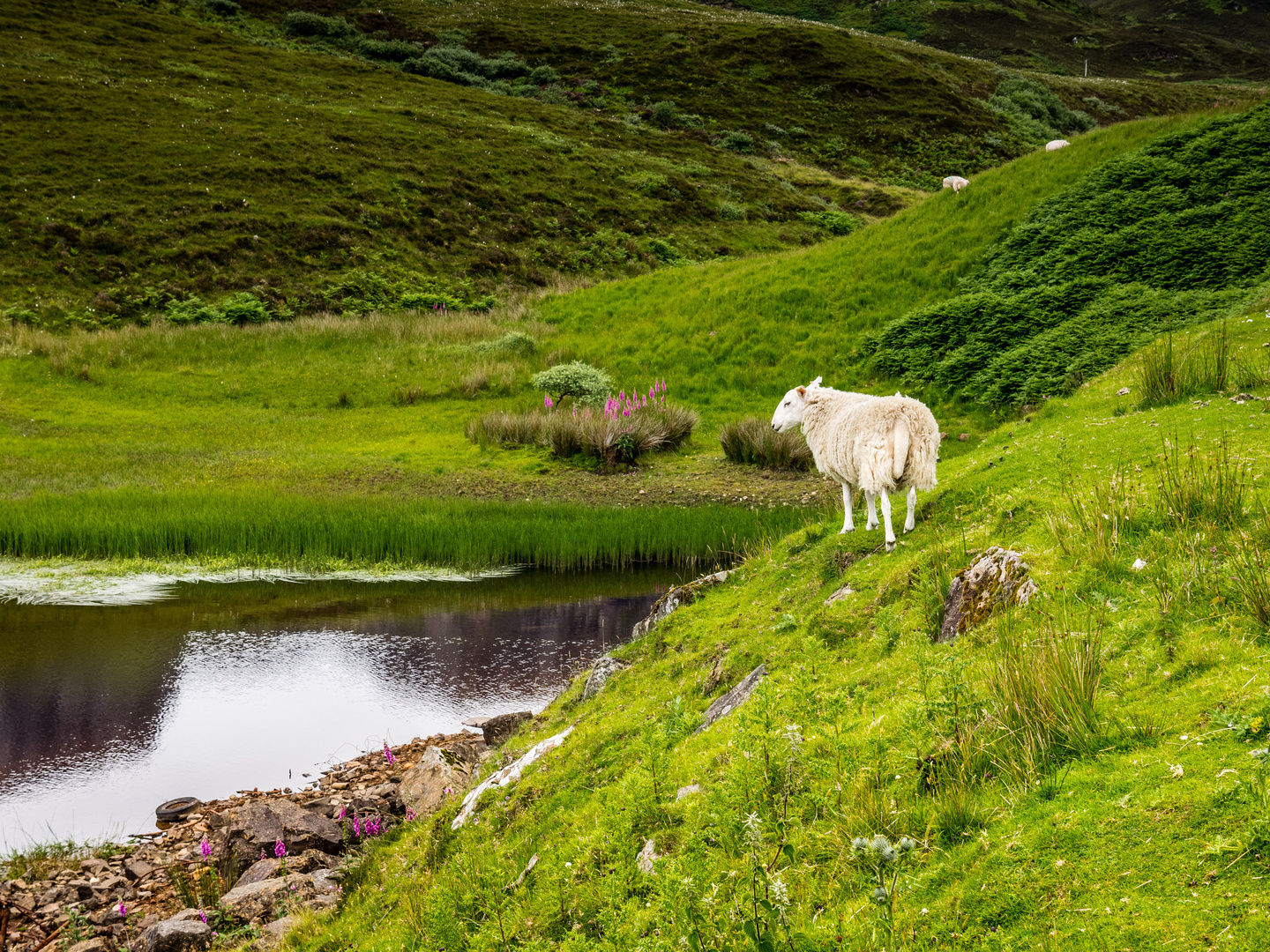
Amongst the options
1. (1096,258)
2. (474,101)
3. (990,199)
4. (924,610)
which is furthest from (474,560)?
(474,101)

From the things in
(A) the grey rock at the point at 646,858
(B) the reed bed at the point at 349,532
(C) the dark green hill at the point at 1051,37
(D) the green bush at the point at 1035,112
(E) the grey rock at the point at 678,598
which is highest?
(C) the dark green hill at the point at 1051,37

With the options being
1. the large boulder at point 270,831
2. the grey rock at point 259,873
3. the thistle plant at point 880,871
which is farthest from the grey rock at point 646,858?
the large boulder at point 270,831

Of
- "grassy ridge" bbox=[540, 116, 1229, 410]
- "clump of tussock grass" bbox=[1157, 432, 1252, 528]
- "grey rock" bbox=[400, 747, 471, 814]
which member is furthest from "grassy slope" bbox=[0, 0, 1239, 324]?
"clump of tussock grass" bbox=[1157, 432, 1252, 528]

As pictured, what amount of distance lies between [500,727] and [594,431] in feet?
46.1

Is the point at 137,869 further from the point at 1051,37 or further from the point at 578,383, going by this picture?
the point at 1051,37

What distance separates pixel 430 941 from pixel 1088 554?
16.6ft

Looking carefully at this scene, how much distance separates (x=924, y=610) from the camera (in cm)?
674

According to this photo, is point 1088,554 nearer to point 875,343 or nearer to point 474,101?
point 875,343

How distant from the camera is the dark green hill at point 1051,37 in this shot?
128 meters

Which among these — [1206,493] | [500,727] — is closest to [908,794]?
[1206,493]

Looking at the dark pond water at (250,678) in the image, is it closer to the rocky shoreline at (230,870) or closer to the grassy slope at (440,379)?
the rocky shoreline at (230,870)

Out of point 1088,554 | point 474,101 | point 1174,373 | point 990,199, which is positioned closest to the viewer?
point 1088,554

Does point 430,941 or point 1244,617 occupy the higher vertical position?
point 1244,617

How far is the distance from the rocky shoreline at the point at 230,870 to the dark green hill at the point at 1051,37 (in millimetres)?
136297
